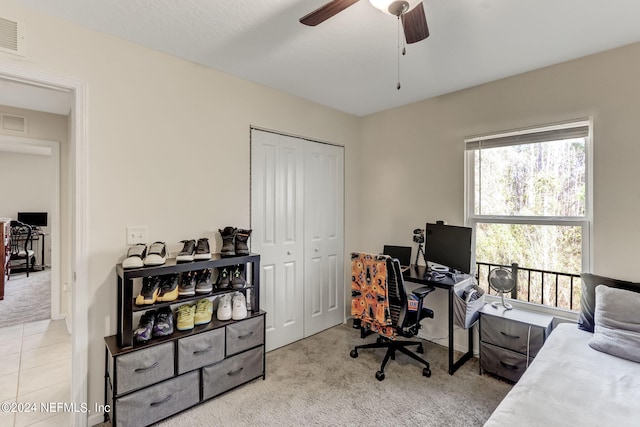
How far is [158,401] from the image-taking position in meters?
1.83

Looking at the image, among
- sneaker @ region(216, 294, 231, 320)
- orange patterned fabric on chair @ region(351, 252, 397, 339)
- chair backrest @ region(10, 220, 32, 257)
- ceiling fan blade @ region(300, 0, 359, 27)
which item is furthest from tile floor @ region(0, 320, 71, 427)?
chair backrest @ region(10, 220, 32, 257)

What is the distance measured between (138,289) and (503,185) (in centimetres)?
308

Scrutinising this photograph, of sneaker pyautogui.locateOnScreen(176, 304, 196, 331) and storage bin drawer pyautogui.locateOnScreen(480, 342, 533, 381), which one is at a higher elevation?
sneaker pyautogui.locateOnScreen(176, 304, 196, 331)

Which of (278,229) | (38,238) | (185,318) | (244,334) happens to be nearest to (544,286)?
(278,229)

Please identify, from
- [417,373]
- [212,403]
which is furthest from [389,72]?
[212,403]

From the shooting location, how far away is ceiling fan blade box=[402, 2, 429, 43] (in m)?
1.34

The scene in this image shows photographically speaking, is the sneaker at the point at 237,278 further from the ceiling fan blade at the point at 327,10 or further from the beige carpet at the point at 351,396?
the ceiling fan blade at the point at 327,10

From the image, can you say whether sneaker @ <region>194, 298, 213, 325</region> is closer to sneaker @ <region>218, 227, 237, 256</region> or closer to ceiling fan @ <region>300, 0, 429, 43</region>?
sneaker @ <region>218, 227, 237, 256</region>

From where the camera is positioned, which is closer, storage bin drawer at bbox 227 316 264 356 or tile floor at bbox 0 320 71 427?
tile floor at bbox 0 320 71 427

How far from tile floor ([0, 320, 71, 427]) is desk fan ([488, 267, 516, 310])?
3278 millimetres

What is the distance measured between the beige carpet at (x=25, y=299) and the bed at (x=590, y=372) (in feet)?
16.0

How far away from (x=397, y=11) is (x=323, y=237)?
2.34 metres

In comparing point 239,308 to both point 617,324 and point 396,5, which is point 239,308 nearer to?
point 396,5

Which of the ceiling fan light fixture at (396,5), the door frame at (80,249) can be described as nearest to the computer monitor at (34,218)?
the door frame at (80,249)
